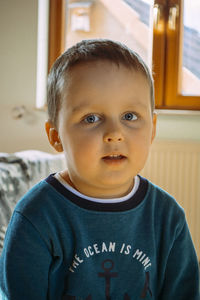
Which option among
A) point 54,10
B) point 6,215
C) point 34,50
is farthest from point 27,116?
point 6,215

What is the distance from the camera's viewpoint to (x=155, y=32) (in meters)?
Answer: 2.66

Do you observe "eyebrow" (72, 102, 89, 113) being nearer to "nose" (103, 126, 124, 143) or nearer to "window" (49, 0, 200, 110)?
"nose" (103, 126, 124, 143)

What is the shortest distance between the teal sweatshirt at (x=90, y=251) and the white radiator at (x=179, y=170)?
1.76 metres

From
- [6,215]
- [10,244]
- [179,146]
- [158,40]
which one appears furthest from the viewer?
[158,40]

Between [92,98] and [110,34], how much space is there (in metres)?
2.21

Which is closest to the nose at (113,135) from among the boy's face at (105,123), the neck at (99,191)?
the boy's face at (105,123)

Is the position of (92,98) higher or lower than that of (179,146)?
higher

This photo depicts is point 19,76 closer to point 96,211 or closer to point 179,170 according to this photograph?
point 179,170

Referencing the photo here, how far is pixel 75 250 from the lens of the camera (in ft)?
2.35

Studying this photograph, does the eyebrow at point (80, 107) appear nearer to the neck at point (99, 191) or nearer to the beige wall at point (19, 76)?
the neck at point (99, 191)

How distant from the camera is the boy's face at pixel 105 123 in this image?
70cm

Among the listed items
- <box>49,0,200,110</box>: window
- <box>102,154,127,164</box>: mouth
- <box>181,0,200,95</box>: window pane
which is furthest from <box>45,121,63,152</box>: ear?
<box>181,0,200,95</box>: window pane

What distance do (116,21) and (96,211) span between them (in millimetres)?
2290

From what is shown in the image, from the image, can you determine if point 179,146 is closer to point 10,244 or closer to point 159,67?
point 159,67
